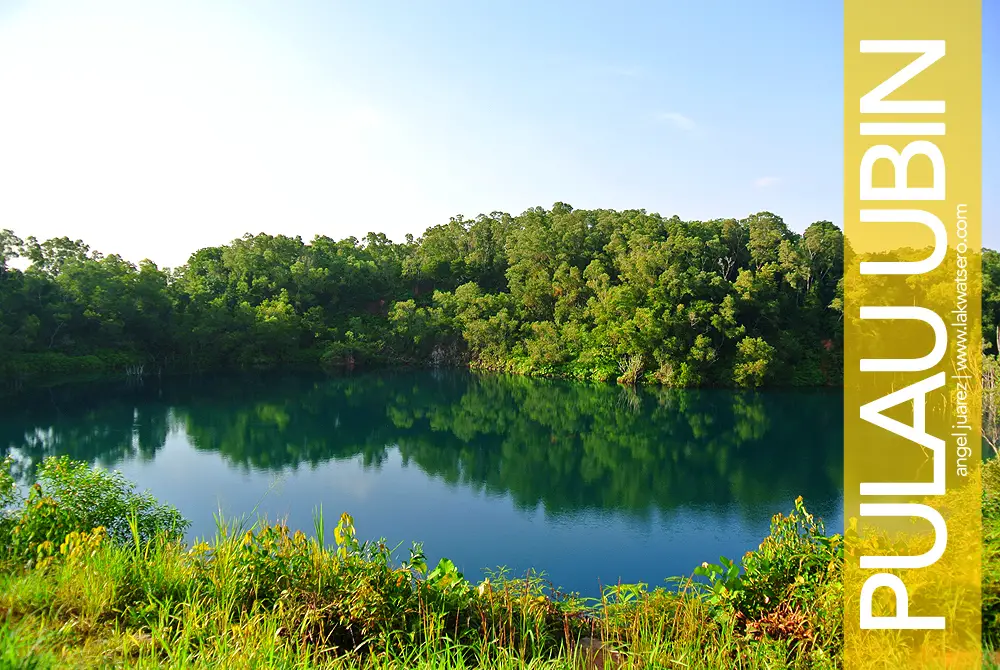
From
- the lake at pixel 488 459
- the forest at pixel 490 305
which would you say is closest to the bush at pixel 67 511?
the lake at pixel 488 459

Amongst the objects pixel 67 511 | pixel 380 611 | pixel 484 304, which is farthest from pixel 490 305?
pixel 380 611

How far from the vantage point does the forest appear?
2609 cm

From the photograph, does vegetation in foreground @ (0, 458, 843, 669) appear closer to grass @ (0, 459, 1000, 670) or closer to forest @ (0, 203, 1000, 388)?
grass @ (0, 459, 1000, 670)

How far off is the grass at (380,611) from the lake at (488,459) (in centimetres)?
257

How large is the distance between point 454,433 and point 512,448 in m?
2.56

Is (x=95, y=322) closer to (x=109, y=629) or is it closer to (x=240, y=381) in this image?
(x=240, y=381)

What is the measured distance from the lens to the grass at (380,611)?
2668mm

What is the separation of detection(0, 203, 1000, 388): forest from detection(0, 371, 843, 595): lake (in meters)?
2.27

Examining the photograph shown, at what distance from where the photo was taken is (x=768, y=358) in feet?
83.1

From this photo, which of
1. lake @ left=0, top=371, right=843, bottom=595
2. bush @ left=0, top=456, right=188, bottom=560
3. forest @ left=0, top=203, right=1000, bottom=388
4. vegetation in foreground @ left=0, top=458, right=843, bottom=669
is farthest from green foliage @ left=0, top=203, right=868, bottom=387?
vegetation in foreground @ left=0, top=458, right=843, bottom=669

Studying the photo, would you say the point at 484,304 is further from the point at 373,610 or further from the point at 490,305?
the point at 373,610

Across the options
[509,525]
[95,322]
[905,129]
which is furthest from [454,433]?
[95,322]

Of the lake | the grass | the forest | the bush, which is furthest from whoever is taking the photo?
the forest

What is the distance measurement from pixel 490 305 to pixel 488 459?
56.3 feet
